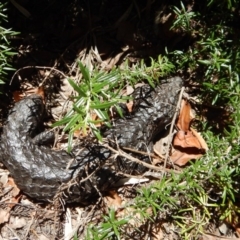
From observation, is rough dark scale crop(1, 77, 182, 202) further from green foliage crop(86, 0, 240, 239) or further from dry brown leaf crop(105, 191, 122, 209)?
green foliage crop(86, 0, 240, 239)

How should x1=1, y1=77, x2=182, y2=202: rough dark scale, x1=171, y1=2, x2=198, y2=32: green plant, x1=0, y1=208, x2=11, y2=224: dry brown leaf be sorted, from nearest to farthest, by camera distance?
x1=171, y1=2, x2=198, y2=32: green plant
x1=1, y1=77, x2=182, y2=202: rough dark scale
x1=0, y1=208, x2=11, y2=224: dry brown leaf

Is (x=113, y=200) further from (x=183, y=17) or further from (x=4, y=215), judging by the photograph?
(x=183, y=17)

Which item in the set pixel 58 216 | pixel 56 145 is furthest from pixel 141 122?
pixel 58 216

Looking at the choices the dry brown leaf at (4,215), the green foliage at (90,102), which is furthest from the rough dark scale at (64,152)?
the green foliage at (90,102)

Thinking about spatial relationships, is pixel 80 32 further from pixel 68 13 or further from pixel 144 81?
pixel 144 81

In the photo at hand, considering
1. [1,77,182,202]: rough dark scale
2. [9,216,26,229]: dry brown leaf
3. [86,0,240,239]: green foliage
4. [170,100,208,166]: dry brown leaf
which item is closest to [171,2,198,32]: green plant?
[86,0,240,239]: green foliage

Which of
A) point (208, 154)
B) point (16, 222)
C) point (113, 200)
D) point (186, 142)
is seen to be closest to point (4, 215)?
point (16, 222)

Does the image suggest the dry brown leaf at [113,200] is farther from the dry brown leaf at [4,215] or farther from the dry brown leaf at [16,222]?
the dry brown leaf at [4,215]

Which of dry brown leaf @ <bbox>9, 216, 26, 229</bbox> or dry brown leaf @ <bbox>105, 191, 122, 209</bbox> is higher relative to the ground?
dry brown leaf @ <bbox>9, 216, 26, 229</bbox>
